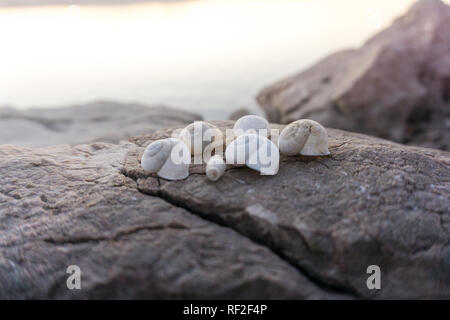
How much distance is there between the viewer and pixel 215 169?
2.14 meters

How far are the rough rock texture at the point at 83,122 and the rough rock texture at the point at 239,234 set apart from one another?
10.7 feet

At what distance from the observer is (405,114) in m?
6.11

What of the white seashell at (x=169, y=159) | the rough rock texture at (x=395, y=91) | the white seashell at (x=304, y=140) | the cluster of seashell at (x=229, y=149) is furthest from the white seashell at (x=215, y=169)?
the rough rock texture at (x=395, y=91)

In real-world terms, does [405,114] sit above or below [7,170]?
above

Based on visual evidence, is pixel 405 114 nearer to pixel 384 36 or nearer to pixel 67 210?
pixel 384 36

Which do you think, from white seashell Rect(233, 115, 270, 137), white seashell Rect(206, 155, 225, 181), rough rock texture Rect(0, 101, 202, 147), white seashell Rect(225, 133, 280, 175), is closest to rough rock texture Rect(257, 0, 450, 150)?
rough rock texture Rect(0, 101, 202, 147)

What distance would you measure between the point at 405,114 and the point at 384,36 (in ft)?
6.04

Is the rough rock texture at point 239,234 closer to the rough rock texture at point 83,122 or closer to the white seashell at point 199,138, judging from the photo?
the white seashell at point 199,138

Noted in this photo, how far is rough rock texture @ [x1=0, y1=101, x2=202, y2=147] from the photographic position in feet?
19.1

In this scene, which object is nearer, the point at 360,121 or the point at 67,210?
the point at 67,210

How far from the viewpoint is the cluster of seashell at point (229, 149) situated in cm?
220

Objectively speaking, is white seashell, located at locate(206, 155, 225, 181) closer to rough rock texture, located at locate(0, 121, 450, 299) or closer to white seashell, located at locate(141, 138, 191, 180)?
rough rock texture, located at locate(0, 121, 450, 299)

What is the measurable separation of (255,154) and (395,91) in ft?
15.1
